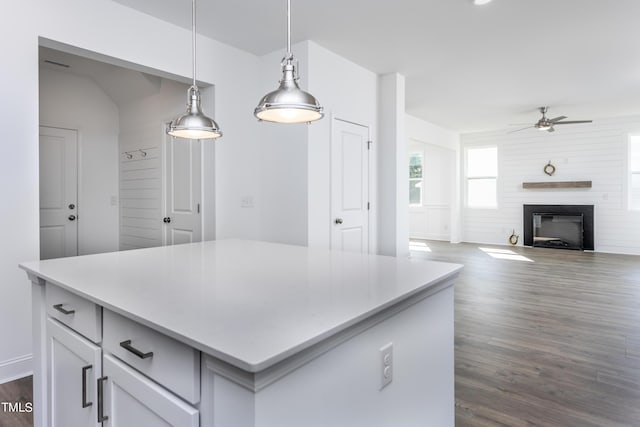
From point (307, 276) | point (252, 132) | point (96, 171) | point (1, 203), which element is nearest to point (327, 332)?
point (307, 276)

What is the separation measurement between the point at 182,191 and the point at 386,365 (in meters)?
3.57

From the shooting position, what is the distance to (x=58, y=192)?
487cm

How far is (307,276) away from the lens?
143cm

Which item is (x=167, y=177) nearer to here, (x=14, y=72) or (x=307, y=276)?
(x=14, y=72)

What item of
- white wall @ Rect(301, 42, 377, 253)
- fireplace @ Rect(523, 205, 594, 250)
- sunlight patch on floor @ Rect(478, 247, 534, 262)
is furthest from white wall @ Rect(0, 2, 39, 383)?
fireplace @ Rect(523, 205, 594, 250)

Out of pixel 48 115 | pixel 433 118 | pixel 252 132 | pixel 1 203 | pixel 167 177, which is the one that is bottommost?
pixel 1 203

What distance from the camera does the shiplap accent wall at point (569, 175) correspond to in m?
7.55

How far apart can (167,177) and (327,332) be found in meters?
4.02

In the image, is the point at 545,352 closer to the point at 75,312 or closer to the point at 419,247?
the point at 75,312

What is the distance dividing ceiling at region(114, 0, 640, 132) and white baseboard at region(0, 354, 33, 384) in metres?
2.75

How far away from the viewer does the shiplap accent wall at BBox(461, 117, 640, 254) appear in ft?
24.8

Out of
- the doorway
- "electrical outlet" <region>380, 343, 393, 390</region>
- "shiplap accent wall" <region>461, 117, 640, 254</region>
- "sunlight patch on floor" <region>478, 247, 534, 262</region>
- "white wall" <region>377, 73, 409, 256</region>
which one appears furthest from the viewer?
the doorway

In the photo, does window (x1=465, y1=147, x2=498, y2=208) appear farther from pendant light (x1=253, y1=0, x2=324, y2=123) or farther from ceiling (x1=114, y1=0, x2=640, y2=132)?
pendant light (x1=253, y1=0, x2=324, y2=123)

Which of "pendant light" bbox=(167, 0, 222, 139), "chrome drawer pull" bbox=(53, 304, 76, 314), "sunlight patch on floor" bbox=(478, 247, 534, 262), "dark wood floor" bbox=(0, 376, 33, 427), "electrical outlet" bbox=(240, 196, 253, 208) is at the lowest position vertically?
"dark wood floor" bbox=(0, 376, 33, 427)
